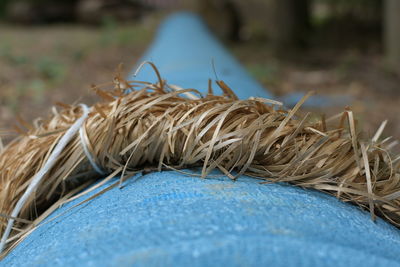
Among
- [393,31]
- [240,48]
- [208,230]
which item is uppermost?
[208,230]

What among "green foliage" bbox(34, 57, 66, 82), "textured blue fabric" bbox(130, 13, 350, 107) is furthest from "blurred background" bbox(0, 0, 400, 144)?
"textured blue fabric" bbox(130, 13, 350, 107)

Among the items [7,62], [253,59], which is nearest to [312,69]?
[253,59]

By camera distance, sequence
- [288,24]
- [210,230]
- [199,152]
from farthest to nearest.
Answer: [288,24], [199,152], [210,230]

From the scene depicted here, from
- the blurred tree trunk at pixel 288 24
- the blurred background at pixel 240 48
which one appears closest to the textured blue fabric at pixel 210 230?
the blurred background at pixel 240 48

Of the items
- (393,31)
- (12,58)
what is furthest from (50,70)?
(393,31)

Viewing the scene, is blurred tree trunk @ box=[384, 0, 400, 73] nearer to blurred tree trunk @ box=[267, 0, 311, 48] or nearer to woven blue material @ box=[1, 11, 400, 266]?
blurred tree trunk @ box=[267, 0, 311, 48]

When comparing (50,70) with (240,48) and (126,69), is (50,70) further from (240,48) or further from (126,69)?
(240,48)
